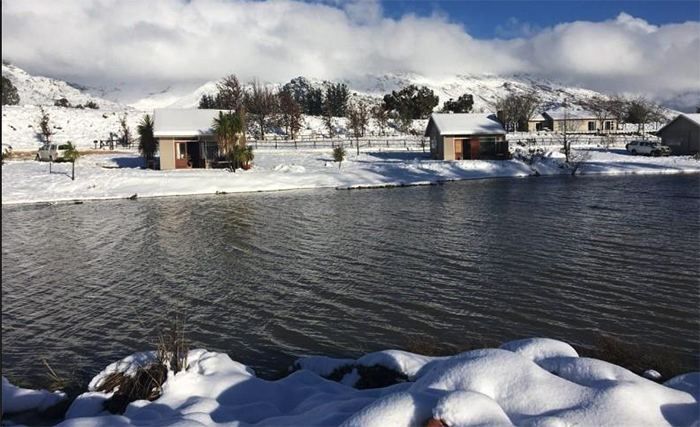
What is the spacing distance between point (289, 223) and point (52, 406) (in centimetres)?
1404

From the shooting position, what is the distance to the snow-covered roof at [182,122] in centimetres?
4059

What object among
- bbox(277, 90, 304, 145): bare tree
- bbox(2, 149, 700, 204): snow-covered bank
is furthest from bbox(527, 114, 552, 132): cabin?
bbox(2, 149, 700, 204): snow-covered bank

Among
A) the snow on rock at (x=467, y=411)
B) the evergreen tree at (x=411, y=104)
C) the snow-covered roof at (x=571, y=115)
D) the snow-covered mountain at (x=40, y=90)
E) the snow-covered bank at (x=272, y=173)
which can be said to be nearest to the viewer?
the snow on rock at (x=467, y=411)

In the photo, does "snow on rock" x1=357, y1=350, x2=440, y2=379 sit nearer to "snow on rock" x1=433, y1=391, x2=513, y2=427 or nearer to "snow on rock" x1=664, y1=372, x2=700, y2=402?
"snow on rock" x1=433, y1=391, x2=513, y2=427

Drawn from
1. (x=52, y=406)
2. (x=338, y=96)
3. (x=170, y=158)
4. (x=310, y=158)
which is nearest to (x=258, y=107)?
(x=338, y=96)

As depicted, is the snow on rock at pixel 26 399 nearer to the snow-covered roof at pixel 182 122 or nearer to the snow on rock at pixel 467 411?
the snow on rock at pixel 467 411

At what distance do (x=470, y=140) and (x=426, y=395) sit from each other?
44615mm

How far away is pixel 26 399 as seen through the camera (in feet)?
21.5

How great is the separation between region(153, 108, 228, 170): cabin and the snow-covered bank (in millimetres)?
2311

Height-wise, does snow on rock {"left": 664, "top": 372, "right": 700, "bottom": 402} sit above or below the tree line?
below

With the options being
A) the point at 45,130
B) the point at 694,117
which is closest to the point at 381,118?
the point at 694,117

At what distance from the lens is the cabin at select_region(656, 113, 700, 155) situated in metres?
51.4

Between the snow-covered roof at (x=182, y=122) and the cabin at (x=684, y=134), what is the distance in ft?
138

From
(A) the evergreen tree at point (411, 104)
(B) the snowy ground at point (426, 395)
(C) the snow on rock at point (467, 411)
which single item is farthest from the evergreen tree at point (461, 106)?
(C) the snow on rock at point (467, 411)
